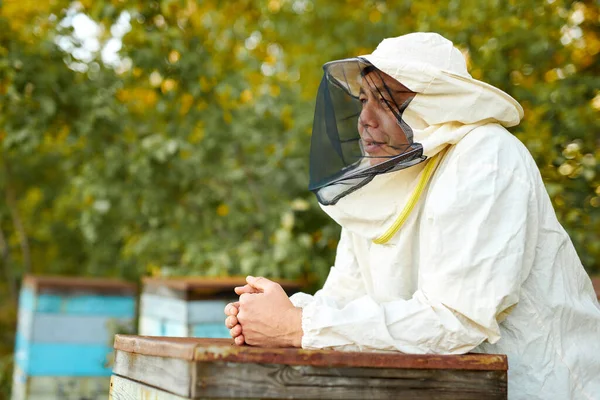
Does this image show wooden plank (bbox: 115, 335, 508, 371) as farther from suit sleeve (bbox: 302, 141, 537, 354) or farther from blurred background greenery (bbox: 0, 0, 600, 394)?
blurred background greenery (bbox: 0, 0, 600, 394)

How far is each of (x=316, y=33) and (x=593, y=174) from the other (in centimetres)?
243

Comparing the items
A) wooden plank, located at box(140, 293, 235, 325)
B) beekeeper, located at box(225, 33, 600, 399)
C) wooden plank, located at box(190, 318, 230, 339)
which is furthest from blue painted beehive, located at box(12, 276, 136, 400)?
beekeeper, located at box(225, 33, 600, 399)

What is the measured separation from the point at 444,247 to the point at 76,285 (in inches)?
116

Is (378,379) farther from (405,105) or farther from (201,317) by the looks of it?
(201,317)

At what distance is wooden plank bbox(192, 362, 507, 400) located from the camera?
124cm

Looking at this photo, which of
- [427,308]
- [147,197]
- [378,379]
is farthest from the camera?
[147,197]

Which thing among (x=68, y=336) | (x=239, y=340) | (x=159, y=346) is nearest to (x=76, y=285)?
(x=68, y=336)

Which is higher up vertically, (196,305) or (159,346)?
(196,305)

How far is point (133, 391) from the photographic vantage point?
1.56 meters

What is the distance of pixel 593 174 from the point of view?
3.39 meters

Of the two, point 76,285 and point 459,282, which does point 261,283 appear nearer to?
point 459,282

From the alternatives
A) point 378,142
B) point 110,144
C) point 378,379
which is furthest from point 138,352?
point 110,144

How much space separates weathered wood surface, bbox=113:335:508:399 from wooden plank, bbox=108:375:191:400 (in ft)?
0.07

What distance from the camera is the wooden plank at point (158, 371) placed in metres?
1.25
